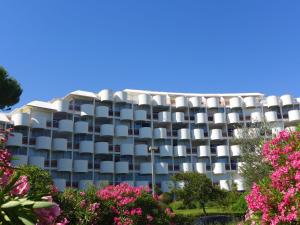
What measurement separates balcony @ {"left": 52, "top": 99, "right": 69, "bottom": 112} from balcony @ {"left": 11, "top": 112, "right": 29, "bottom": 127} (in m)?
4.97

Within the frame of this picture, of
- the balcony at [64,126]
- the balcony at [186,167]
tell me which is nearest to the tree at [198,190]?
the balcony at [186,167]

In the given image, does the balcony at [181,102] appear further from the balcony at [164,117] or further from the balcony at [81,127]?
the balcony at [81,127]

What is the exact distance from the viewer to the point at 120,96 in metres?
67.7

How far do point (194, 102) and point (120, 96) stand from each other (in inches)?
492

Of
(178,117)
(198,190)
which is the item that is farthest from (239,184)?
(198,190)

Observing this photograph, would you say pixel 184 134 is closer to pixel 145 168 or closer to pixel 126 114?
pixel 145 168

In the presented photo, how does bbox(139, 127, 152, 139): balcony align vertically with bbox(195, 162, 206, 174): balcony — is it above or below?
above

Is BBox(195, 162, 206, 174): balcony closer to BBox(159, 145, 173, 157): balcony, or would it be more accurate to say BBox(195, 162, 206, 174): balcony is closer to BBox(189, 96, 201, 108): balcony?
BBox(159, 145, 173, 157): balcony

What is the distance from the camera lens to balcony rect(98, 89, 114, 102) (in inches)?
2596

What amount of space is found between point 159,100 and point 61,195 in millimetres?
53978

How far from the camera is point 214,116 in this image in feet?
234

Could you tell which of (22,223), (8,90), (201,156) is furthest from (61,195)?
(201,156)

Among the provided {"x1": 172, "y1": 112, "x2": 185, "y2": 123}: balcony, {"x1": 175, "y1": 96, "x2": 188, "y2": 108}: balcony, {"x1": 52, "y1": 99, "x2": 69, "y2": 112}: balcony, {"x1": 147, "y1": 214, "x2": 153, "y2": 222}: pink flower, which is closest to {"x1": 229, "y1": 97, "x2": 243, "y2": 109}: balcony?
{"x1": 175, "y1": 96, "x2": 188, "y2": 108}: balcony

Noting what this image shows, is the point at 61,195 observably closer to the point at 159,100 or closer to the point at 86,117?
the point at 86,117
